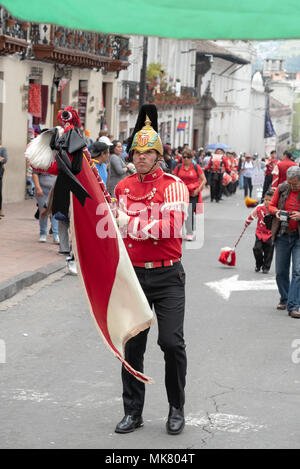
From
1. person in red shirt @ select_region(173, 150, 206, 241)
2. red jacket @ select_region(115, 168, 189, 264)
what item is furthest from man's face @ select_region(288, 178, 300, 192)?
person in red shirt @ select_region(173, 150, 206, 241)

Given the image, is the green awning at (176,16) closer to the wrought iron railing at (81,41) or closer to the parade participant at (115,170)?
the parade participant at (115,170)

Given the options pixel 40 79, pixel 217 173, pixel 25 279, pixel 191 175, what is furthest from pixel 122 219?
pixel 217 173

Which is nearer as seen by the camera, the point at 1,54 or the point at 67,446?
the point at 67,446

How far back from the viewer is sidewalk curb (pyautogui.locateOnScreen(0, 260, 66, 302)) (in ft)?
35.2

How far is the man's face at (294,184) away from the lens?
9992mm

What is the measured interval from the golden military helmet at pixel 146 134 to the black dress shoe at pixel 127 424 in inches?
65.8

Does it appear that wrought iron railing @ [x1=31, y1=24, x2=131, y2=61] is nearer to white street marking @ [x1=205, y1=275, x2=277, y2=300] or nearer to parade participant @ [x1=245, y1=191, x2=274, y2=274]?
parade participant @ [x1=245, y1=191, x2=274, y2=274]

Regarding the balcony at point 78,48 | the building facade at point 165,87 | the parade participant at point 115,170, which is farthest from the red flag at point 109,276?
the building facade at point 165,87

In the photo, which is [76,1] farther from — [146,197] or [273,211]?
[273,211]

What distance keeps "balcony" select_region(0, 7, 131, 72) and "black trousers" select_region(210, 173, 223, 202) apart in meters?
5.35
